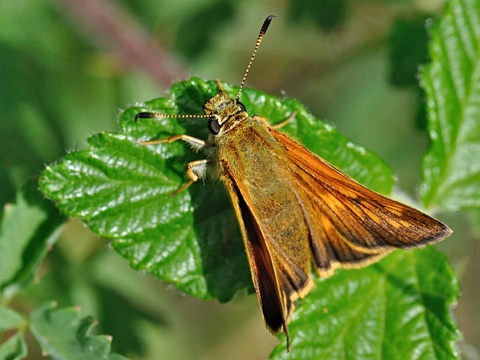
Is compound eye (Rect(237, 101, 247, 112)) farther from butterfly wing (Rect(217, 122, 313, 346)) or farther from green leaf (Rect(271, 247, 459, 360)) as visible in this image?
green leaf (Rect(271, 247, 459, 360))

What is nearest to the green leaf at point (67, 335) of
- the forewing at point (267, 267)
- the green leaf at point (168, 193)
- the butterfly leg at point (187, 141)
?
the green leaf at point (168, 193)

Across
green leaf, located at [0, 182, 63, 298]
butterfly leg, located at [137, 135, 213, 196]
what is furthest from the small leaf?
butterfly leg, located at [137, 135, 213, 196]

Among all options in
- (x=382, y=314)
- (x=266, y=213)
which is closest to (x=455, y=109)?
(x=382, y=314)

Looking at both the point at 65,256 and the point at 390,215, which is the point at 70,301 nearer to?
the point at 65,256

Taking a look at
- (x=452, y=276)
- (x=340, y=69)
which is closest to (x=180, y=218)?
(x=452, y=276)

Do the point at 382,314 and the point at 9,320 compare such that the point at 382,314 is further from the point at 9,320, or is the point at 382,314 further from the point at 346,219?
the point at 9,320

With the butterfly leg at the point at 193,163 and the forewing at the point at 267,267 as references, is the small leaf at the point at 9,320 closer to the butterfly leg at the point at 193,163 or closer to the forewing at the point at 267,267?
the butterfly leg at the point at 193,163
